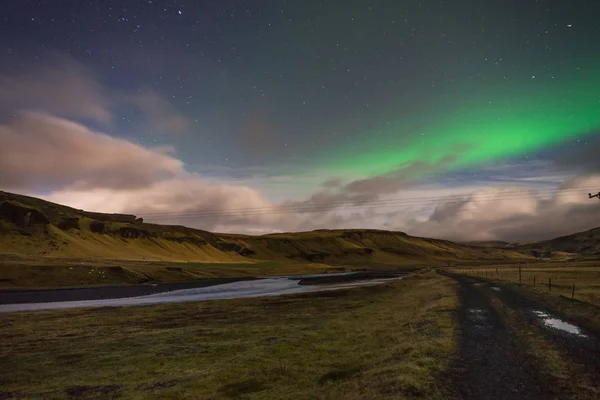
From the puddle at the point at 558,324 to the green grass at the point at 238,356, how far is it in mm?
5981

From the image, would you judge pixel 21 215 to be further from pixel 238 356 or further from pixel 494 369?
pixel 494 369

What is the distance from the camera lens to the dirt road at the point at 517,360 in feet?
41.9

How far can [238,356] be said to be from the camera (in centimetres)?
2183

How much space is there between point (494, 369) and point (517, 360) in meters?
1.99

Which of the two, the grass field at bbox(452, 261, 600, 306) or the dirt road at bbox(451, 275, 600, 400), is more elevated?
the dirt road at bbox(451, 275, 600, 400)

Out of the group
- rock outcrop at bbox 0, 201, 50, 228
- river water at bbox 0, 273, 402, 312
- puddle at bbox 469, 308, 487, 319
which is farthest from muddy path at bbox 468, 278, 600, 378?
rock outcrop at bbox 0, 201, 50, 228

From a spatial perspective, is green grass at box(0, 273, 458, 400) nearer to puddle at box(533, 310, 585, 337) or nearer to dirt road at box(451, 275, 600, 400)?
dirt road at box(451, 275, 600, 400)

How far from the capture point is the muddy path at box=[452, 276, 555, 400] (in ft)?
41.8

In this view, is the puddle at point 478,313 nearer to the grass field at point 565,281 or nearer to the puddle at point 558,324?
the puddle at point 558,324

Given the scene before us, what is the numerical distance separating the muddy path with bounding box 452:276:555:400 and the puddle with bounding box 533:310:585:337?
3.01 meters

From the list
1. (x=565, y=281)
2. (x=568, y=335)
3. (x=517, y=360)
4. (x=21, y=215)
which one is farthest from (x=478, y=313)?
(x=21, y=215)

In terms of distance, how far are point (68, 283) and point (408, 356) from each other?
102977 millimetres

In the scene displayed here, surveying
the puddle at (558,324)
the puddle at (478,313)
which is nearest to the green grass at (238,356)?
the puddle at (478,313)

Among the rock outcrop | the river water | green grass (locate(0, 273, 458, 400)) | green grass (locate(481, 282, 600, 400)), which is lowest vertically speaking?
the river water
